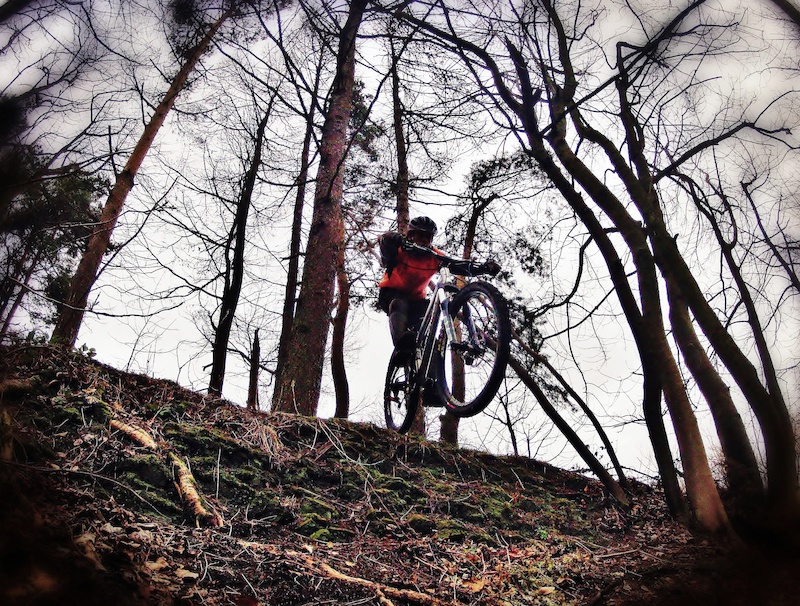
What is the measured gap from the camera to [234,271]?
7727mm

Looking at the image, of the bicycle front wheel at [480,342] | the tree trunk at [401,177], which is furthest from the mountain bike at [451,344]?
the tree trunk at [401,177]

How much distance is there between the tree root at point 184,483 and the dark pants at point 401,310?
2.38 metres

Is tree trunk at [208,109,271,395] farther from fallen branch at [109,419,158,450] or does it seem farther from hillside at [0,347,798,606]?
fallen branch at [109,419,158,450]

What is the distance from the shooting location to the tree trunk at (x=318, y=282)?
5.48m

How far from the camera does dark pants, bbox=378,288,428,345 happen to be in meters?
4.93

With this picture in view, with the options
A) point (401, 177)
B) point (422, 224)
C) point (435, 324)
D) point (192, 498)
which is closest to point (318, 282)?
point (422, 224)

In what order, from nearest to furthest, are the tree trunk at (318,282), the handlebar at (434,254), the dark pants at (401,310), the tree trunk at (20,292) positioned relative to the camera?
the tree trunk at (20,292)
the handlebar at (434,254)
the dark pants at (401,310)
the tree trunk at (318,282)

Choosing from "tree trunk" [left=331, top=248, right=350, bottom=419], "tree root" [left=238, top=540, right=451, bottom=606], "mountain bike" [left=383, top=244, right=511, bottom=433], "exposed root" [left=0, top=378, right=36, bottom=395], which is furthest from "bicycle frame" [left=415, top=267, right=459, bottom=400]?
"tree trunk" [left=331, top=248, right=350, bottom=419]

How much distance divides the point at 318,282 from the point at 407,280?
142 cm

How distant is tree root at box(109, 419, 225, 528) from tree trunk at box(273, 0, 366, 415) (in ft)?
7.06

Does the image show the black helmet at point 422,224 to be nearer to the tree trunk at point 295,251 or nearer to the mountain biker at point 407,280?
the mountain biker at point 407,280

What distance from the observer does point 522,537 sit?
3.63 m

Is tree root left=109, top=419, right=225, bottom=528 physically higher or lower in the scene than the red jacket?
lower

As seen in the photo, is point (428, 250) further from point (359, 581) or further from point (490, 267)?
point (359, 581)
